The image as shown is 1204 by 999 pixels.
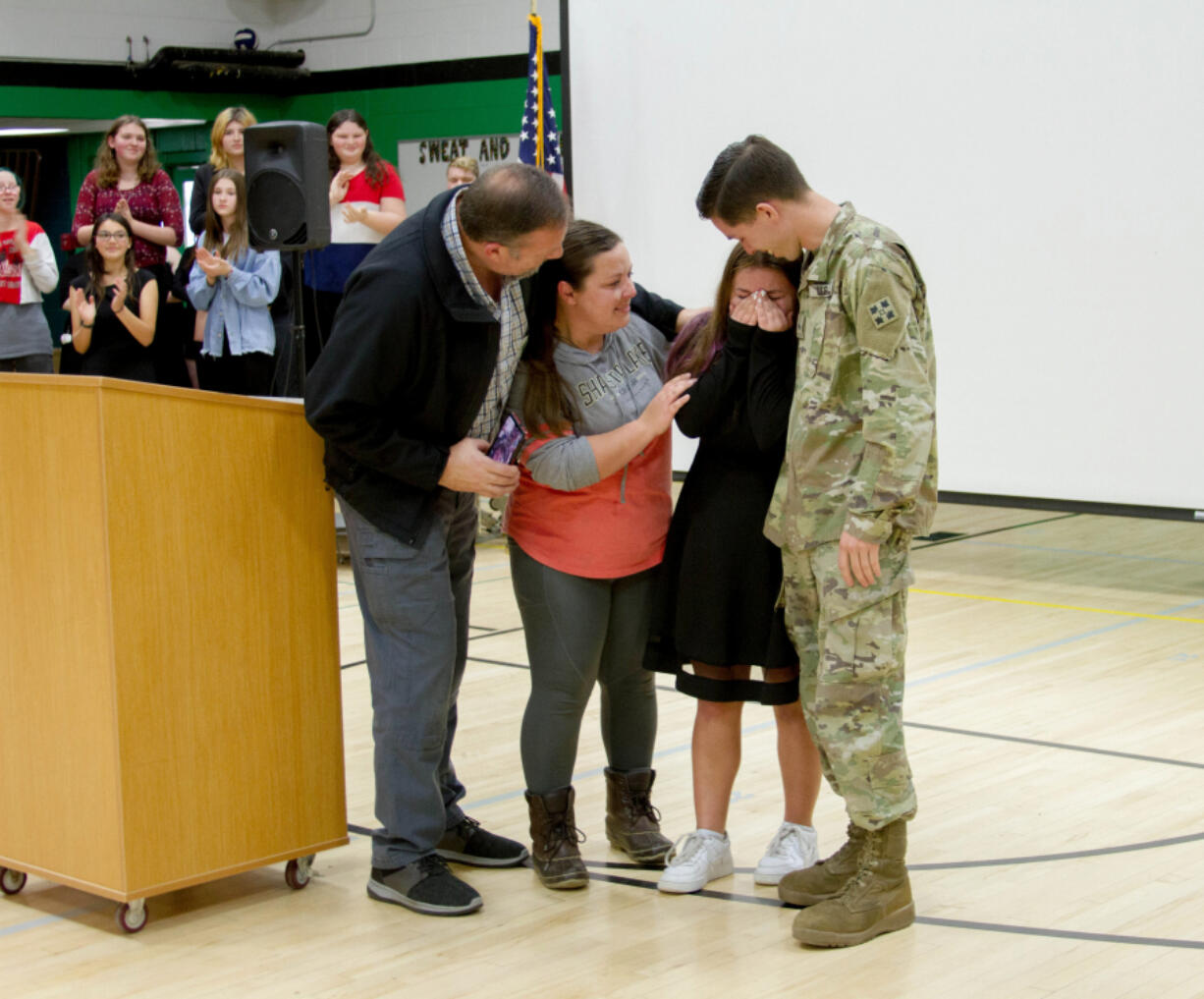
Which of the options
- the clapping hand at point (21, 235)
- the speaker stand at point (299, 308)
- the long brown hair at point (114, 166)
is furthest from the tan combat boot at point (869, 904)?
the clapping hand at point (21, 235)

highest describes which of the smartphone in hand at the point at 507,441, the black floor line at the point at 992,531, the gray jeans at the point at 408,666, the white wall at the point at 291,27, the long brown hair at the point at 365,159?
the white wall at the point at 291,27

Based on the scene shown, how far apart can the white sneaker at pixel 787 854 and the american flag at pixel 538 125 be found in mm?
5555

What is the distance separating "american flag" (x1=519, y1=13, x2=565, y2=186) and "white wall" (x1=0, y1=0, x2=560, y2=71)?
305 cm

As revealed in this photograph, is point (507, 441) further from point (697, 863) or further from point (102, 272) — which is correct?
point (102, 272)

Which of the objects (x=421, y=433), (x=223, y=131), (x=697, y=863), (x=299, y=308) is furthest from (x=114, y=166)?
(x=697, y=863)

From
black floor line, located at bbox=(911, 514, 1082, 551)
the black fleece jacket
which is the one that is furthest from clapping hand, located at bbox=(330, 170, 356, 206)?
the black fleece jacket

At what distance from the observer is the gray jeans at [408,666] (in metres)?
2.81

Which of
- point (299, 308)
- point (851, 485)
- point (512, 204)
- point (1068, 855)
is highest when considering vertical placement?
point (512, 204)

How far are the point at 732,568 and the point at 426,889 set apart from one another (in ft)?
2.72

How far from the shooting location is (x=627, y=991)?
8.16ft

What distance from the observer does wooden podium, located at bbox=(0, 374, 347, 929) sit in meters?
2.63

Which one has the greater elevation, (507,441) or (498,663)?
(507,441)

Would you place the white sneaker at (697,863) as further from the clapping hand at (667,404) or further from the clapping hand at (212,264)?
the clapping hand at (212,264)

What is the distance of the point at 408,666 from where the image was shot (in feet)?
9.29
